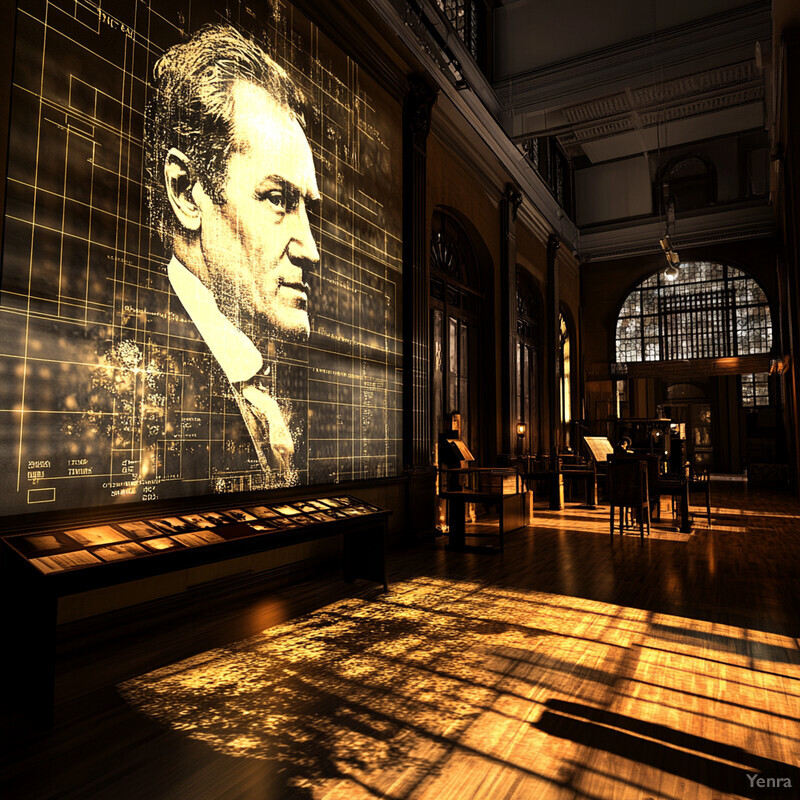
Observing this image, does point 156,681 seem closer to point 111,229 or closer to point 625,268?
point 111,229

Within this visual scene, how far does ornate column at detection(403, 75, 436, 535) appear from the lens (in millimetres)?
6898

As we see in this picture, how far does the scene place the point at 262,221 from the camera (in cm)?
479

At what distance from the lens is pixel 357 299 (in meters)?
6.06

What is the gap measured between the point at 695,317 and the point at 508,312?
7881mm

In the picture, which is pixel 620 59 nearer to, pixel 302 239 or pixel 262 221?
pixel 302 239

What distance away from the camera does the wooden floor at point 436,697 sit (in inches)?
82.7

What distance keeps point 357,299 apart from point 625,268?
41.7 ft

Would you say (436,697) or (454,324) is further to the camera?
(454,324)

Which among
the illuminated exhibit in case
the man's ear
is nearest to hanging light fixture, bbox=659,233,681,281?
the illuminated exhibit in case

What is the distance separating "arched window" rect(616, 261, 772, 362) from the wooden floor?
39.7 ft

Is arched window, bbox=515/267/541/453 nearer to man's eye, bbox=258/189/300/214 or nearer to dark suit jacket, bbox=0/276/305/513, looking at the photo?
man's eye, bbox=258/189/300/214

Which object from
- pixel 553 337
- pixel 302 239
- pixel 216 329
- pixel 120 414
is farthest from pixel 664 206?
pixel 120 414

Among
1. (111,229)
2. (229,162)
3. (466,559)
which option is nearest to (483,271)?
(466,559)

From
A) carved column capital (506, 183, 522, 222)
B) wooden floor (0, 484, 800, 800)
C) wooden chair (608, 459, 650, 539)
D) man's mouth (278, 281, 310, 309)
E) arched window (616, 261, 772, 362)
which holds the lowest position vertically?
wooden floor (0, 484, 800, 800)
